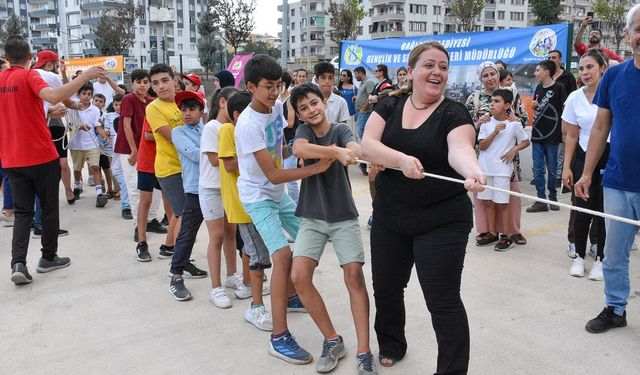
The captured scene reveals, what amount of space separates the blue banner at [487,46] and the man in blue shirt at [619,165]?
5.35 m

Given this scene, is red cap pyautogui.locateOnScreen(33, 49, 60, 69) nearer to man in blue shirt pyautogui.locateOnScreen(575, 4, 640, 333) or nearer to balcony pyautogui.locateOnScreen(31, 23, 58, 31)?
man in blue shirt pyautogui.locateOnScreen(575, 4, 640, 333)

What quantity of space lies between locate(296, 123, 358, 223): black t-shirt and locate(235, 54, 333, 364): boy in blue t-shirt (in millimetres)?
138

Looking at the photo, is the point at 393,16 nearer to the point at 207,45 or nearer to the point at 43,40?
the point at 207,45

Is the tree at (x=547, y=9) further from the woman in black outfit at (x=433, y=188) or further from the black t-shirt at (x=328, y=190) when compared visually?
the woman in black outfit at (x=433, y=188)

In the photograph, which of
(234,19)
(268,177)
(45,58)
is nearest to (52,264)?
(45,58)

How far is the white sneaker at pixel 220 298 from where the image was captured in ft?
12.8

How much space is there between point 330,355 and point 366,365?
9.0 inches

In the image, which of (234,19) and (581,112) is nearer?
(581,112)

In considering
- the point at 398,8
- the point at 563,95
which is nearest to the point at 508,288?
the point at 563,95

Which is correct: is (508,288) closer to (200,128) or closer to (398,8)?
(200,128)

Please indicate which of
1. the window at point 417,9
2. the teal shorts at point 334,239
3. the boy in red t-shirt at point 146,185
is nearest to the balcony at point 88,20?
the window at point 417,9

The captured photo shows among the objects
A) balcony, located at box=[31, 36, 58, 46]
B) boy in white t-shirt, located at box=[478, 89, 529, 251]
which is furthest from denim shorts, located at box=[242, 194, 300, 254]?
balcony, located at box=[31, 36, 58, 46]

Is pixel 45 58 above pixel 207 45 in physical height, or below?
below

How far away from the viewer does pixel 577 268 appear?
4.39 metres
